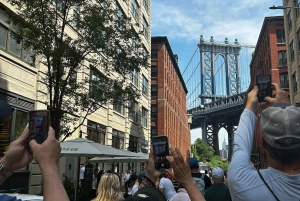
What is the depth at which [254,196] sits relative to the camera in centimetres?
158

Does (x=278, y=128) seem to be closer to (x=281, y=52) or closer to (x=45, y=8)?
(x=45, y=8)

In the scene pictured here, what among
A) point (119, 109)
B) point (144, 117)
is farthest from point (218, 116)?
point (119, 109)

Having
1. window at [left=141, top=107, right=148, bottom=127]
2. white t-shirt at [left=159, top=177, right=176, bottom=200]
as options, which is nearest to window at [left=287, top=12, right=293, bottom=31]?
window at [left=141, top=107, right=148, bottom=127]

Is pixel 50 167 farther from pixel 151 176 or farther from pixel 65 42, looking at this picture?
pixel 65 42

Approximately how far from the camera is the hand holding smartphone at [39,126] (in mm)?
1587

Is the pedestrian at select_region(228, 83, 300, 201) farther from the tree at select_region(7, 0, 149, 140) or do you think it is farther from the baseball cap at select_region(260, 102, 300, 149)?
the tree at select_region(7, 0, 149, 140)

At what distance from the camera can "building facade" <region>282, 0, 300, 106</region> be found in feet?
101

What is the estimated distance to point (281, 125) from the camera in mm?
1641

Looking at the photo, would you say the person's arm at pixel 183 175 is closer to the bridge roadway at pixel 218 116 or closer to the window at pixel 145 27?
the window at pixel 145 27

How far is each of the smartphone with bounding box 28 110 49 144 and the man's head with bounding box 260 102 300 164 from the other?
117 cm

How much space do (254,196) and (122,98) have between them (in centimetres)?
1196

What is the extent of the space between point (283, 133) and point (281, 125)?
4 cm

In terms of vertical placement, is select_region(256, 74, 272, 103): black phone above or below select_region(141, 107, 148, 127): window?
below

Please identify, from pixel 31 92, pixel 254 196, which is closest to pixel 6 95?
pixel 31 92
